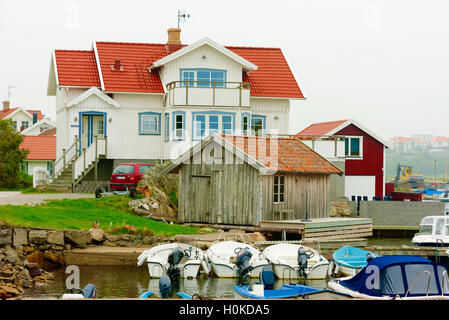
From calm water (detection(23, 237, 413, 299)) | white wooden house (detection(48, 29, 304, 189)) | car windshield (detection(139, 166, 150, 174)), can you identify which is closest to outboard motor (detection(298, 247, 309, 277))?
calm water (detection(23, 237, 413, 299))

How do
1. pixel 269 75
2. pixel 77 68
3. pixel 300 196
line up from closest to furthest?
pixel 300 196 → pixel 77 68 → pixel 269 75

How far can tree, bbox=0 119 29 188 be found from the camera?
134ft

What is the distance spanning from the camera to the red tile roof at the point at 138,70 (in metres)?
39.2

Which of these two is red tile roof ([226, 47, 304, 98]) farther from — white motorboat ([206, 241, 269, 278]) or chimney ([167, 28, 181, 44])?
white motorboat ([206, 241, 269, 278])

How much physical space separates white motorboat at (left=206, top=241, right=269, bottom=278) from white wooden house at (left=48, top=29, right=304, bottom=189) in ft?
46.4

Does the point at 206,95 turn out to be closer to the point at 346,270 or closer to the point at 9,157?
the point at 9,157

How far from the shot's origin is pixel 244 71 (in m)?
41.5

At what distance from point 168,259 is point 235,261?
2777mm

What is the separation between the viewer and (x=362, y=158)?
46500 mm

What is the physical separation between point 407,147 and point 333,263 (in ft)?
371

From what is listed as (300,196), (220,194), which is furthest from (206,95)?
(300,196)

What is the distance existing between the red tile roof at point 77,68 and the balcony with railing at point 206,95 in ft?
15.3
